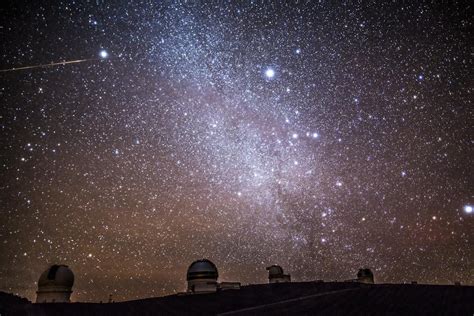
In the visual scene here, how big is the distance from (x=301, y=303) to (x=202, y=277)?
888 centimetres

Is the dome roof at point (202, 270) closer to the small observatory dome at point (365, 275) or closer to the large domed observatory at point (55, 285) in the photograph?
the large domed observatory at point (55, 285)

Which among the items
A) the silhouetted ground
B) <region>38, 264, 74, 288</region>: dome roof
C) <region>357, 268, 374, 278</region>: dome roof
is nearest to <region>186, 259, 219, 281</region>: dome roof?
the silhouetted ground

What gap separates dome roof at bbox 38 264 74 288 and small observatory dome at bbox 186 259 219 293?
7.96 metres

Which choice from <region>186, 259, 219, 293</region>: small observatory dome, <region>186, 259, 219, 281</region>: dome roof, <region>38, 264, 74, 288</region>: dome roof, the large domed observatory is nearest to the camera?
the large domed observatory

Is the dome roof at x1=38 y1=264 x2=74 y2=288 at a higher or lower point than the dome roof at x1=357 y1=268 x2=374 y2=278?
higher

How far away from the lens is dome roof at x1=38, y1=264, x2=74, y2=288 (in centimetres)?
2489

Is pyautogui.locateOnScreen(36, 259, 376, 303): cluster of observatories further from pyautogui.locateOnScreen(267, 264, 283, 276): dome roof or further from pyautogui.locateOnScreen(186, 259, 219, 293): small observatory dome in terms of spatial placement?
pyautogui.locateOnScreen(267, 264, 283, 276): dome roof

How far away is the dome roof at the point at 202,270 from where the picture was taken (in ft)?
86.1

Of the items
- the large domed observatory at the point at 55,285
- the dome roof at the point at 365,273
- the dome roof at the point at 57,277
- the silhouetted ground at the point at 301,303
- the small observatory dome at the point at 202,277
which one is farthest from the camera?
the dome roof at the point at 365,273

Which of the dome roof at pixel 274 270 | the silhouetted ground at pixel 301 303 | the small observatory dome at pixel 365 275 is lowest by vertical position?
the silhouetted ground at pixel 301 303

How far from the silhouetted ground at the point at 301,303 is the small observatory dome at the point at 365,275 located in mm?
10299

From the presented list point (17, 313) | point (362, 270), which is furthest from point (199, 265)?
point (362, 270)

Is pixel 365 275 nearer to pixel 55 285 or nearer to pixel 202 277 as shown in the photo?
pixel 202 277

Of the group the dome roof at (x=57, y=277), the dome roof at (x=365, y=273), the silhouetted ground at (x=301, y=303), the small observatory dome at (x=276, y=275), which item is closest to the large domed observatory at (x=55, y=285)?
the dome roof at (x=57, y=277)
